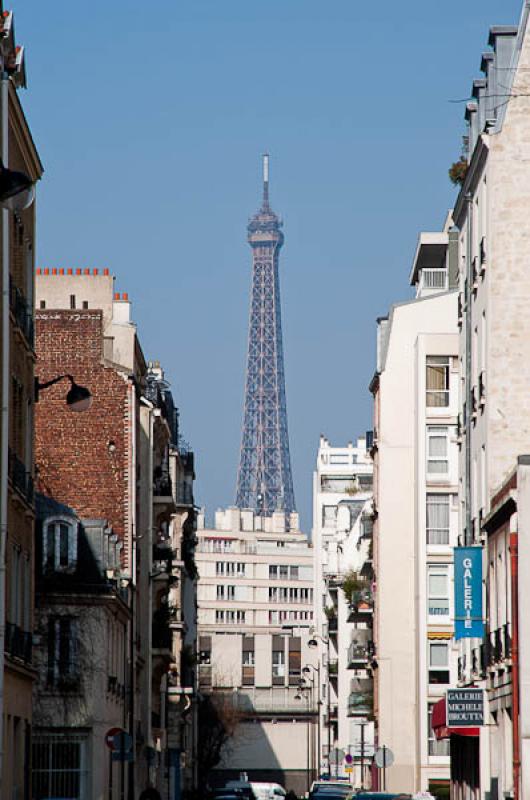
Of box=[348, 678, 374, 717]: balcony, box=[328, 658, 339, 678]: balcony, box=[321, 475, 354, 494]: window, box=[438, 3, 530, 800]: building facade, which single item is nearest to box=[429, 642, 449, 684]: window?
box=[348, 678, 374, 717]: balcony

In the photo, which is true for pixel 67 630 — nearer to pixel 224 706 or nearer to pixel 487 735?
pixel 487 735

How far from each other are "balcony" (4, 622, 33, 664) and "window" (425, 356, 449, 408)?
103 feet

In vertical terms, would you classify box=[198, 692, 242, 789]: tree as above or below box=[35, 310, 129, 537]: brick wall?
below

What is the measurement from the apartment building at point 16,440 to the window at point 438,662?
3107cm

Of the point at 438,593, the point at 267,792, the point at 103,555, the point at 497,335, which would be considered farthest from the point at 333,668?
the point at 497,335

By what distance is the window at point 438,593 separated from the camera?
69062 millimetres

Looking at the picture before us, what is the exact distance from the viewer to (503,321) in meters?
43.8

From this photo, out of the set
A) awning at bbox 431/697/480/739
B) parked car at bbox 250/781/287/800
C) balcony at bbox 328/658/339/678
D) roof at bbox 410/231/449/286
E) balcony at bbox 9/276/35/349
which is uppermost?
roof at bbox 410/231/449/286

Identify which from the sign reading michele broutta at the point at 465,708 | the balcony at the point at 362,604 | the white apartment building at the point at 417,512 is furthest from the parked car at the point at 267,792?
the sign reading michele broutta at the point at 465,708

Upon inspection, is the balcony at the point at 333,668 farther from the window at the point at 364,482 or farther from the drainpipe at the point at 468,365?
the drainpipe at the point at 468,365

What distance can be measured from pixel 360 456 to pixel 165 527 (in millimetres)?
115945

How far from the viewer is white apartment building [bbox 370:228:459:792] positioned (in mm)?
68875

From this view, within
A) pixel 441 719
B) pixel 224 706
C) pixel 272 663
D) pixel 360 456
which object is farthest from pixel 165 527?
pixel 360 456

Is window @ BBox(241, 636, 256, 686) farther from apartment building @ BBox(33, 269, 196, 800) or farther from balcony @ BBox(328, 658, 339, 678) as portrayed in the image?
apartment building @ BBox(33, 269, 196, 800)
